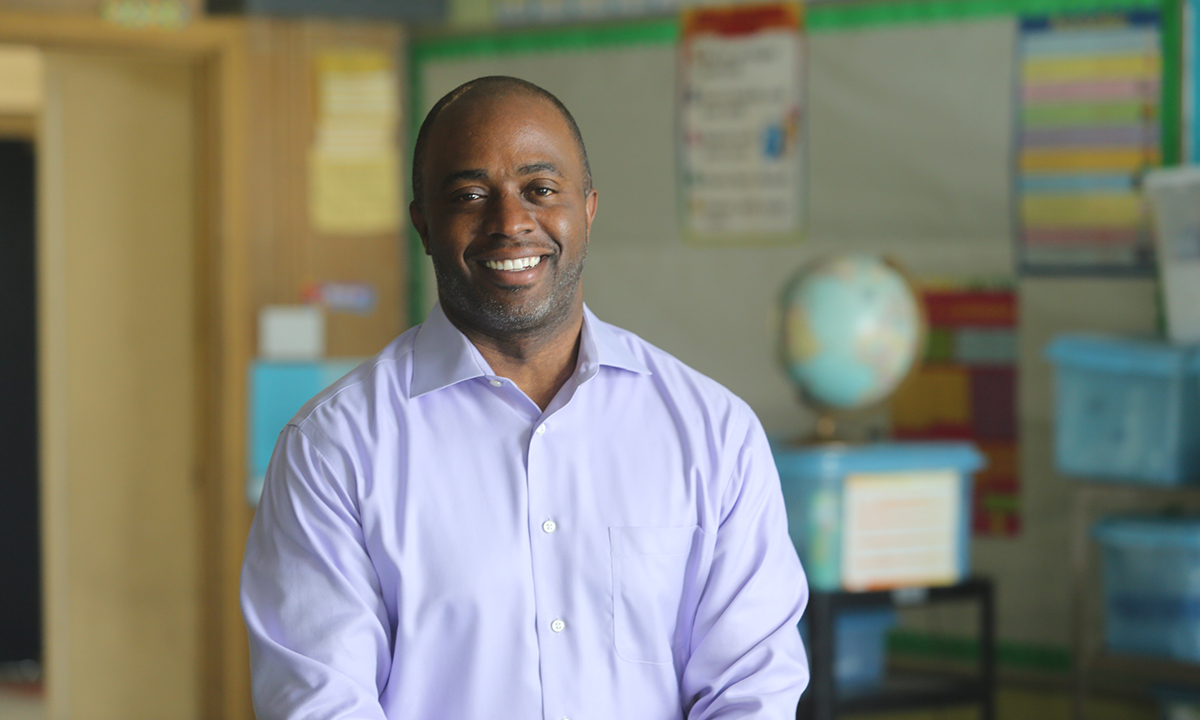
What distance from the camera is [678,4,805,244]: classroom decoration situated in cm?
316

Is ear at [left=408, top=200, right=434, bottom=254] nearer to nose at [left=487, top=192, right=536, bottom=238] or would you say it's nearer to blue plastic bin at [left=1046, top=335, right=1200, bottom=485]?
nose at [left=487, top=192, right=536, bottom=238]

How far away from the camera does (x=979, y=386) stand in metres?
2.95

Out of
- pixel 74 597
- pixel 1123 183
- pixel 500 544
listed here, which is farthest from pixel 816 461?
pixel 74 597

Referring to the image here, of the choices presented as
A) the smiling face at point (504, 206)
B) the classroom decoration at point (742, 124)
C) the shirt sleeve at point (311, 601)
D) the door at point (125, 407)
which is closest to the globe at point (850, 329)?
the classroom decoration at point (742, 124)

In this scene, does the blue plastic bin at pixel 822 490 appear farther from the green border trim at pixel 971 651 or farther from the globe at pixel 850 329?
the green border trim at pixel 971 651

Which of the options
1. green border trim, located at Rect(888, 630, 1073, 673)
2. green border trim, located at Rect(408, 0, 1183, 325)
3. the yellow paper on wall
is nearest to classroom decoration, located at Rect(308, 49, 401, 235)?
Result: the yellow paper on wall

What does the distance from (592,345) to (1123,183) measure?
1.89m

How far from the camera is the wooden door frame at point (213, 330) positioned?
130 inches

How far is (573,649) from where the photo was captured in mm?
1230

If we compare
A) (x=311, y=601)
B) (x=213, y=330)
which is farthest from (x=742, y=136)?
(x=311, y=601)

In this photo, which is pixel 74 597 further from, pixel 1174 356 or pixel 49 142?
pixel 1174 356

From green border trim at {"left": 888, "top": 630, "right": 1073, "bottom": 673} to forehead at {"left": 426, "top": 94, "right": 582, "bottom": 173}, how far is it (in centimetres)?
212

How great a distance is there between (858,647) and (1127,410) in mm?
712

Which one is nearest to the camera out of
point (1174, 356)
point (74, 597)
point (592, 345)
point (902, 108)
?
point (592, 345)
